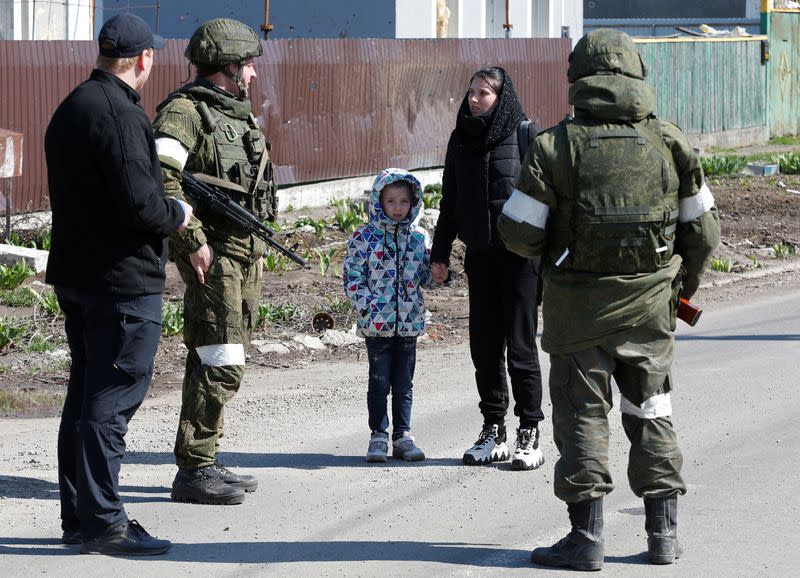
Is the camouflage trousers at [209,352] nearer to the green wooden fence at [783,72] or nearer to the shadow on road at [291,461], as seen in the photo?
the shadow on road at [291,461]

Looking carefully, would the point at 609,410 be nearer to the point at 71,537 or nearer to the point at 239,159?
the point at 239,159

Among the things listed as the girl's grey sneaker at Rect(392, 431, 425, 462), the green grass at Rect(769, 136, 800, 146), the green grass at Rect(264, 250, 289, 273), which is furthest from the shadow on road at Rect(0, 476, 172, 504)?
the green grass at Rect(769, 136, 800, 146)

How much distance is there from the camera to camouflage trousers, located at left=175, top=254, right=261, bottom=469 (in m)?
5.92

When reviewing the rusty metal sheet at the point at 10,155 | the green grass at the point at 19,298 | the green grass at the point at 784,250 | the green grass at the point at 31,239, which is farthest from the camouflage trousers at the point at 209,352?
the green grass at the point at 784,250

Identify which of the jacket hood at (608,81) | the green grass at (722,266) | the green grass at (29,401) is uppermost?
the jacket hood at (608,81)

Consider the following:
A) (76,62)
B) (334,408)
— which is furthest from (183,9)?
(334,408)

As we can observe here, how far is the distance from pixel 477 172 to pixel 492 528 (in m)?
1.84

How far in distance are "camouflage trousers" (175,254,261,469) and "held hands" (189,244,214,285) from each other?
0.17 m

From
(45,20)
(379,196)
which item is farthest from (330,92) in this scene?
(379,196)

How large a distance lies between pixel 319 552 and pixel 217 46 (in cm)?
230

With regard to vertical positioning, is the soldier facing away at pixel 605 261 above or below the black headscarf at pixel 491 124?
below

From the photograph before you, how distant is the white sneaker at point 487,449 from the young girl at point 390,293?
0.90 ft

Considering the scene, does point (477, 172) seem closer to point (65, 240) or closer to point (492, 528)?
point (492, 528)

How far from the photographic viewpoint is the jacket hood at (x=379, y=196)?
267 inches
